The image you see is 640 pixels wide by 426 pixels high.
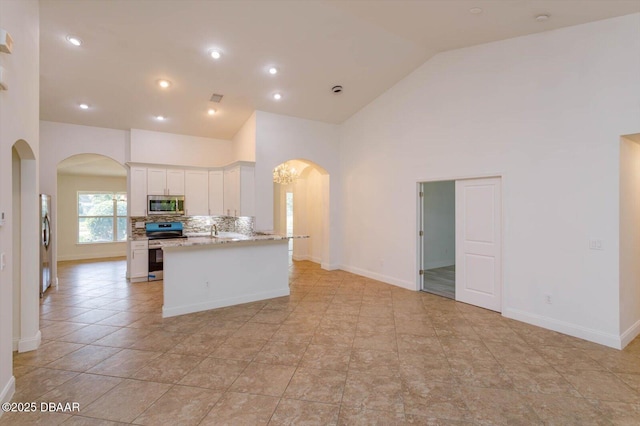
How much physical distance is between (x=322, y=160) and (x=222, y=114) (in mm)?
2439

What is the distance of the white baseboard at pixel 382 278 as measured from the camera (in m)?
5.71

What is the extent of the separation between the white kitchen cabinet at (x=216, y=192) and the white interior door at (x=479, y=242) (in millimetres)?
5175

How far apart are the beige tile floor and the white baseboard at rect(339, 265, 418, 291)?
1.03 metres

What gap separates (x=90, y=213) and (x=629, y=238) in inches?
500

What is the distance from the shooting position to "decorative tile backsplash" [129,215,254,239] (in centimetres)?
675

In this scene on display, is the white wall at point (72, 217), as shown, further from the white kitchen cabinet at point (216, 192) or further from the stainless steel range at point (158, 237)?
the white kitchen cabinet at point (216, 192)

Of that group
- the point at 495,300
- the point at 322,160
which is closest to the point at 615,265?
the point at 495,300

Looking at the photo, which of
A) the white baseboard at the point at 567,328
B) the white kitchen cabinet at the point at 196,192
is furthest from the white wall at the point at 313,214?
the white baseboard at the point at 567,328

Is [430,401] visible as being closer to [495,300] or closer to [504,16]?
[495,300]

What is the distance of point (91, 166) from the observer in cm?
841

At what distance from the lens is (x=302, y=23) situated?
4137 mm

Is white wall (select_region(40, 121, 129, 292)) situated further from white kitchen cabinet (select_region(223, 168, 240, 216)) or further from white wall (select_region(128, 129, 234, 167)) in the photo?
white kitchen cabinet (select_region(223, 168, 240, 216))

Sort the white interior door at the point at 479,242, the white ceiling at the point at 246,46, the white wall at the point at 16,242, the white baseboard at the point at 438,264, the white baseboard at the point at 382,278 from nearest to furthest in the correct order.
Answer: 1. the white wall at the point at 16,242
2. the white ceiling at the point at 246,46
3. the white interior door at the point at 479,242
4. the white baseboard at the point at 382,278
5. the white baseboard at the point at 438,264

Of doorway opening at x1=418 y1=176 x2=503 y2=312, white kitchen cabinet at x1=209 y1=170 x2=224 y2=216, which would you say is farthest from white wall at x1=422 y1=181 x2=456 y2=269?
white kitchen cabinet at x1=209 y1=170 x2=224 y2=216
